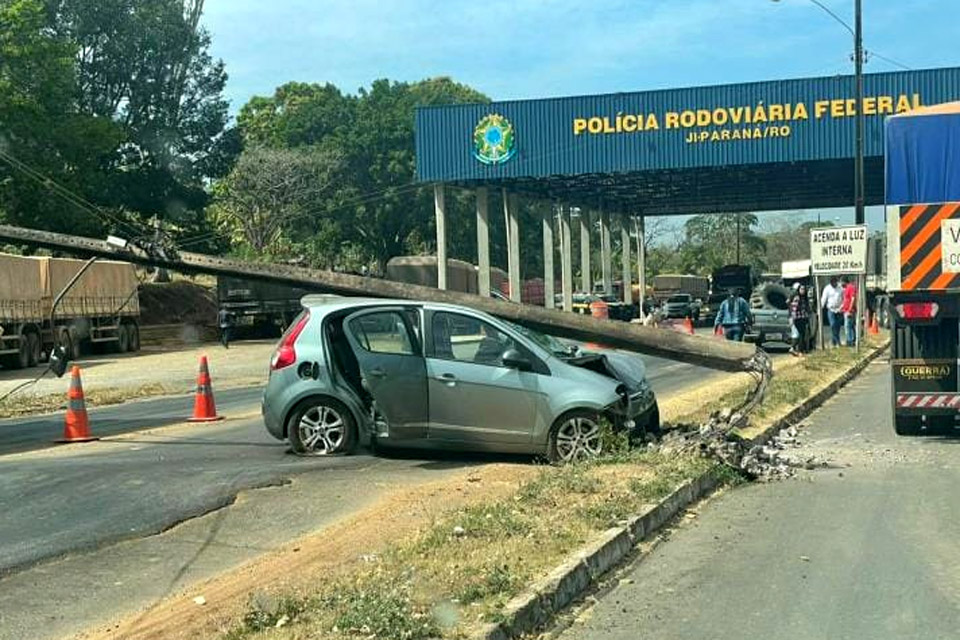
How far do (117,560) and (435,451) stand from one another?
4.59 meters

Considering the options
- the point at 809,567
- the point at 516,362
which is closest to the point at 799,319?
the point at 516,362

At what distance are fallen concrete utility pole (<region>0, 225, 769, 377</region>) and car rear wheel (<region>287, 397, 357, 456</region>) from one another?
1.82 meters

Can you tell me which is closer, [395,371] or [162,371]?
[395,371]

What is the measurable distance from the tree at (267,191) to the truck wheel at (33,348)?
→ 74.0 ft

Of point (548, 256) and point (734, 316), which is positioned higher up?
point (548, 256)

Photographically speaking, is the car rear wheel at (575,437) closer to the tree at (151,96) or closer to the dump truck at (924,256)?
the dump truck at (924,256)

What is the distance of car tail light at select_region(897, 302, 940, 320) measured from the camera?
1102 centimetres

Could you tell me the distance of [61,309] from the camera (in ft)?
107

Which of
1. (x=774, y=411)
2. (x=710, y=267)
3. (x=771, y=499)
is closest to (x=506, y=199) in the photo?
(x=774, y=411)

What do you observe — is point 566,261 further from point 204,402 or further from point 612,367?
point 612,367

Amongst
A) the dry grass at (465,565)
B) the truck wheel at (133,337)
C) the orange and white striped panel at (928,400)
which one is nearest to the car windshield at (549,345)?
the dry grass at (465,565)

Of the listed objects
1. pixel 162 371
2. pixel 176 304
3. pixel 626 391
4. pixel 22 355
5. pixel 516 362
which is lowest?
pixel 162 371

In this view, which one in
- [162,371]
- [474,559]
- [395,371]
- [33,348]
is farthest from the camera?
[33,348]

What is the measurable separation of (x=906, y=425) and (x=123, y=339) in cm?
3058
